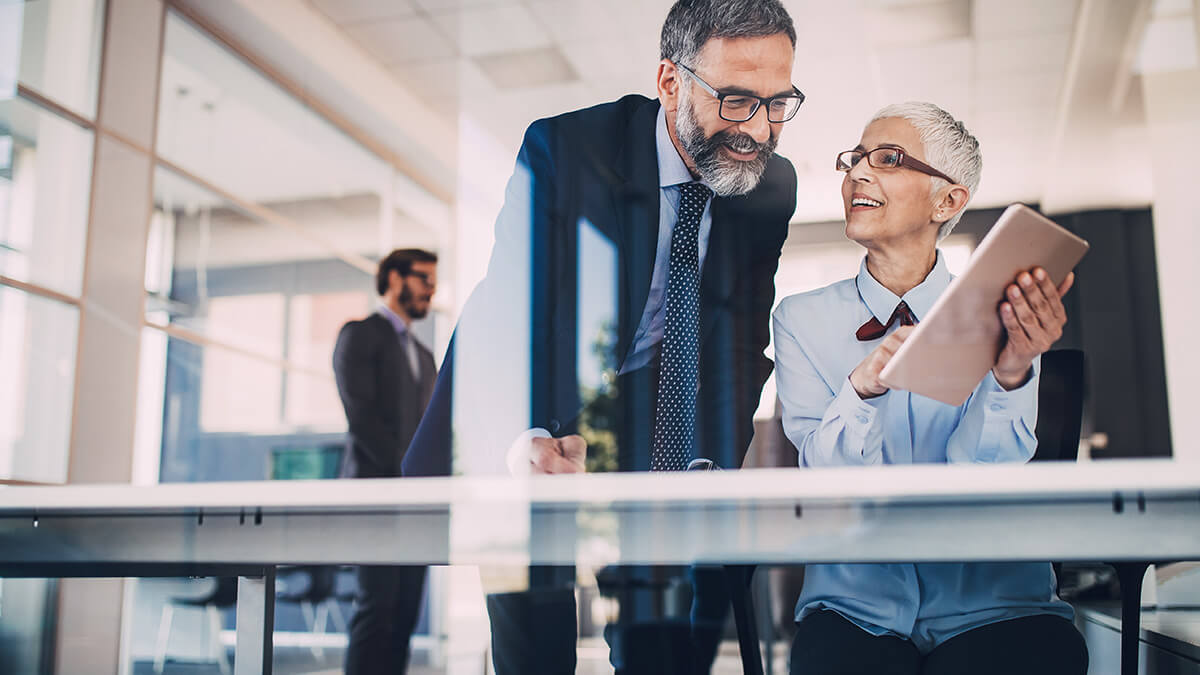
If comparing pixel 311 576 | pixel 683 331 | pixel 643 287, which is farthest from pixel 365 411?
pixel 683 331

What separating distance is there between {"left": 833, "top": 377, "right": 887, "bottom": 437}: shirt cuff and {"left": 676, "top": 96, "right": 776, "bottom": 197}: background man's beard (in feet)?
2.12

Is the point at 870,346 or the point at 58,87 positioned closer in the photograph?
the point at 870,346

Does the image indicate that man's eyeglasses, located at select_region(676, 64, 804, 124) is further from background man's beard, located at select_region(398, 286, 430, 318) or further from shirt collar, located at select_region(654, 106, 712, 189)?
background man's beard, located at select_region(398, 286, 430, 318)

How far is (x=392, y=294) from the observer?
401cm

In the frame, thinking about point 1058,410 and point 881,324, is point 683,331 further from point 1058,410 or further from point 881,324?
point 1058,410

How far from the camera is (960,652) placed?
130cm

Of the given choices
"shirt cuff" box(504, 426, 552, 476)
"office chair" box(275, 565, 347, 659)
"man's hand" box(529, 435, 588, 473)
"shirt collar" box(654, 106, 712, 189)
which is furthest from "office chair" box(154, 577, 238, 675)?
"shirt collar" box(654, 106, 712, 189)

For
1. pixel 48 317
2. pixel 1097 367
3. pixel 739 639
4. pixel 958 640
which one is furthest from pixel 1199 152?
pixel 48 317

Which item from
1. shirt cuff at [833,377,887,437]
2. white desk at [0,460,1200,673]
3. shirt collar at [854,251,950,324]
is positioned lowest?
white desk at [0,460,1200,673]

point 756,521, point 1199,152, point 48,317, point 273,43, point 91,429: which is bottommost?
point 756,521

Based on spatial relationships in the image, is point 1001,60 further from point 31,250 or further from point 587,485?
point 31,250

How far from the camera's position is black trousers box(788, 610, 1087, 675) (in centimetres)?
125

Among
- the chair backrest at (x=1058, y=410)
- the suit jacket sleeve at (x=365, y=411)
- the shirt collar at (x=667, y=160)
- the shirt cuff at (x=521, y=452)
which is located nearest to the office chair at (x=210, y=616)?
the suit jacket sleeve at (x=365, y=411)

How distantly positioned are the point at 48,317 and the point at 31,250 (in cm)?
22
